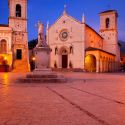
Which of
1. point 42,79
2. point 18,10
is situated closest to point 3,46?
point 18,10

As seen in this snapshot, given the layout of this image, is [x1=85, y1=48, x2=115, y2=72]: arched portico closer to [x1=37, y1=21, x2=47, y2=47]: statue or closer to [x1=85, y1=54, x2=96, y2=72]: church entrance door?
[x1=85, y1=54, x2=96, y2=72]: church entrance door

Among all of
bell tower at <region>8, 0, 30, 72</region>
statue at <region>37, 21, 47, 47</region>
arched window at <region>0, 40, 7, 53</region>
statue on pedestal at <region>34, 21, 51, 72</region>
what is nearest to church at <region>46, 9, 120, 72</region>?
bell tower at <region>8, 0, 30, 72</region>

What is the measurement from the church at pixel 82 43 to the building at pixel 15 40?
865 centimetres

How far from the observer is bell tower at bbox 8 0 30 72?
45.4 meters

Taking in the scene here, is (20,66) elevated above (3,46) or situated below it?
below

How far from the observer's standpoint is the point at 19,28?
152ft

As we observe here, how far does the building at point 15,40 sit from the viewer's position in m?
42.2

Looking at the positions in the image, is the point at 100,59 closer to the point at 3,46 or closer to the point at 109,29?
the point at 109,29

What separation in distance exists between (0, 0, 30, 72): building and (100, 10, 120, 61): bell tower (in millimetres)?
18975

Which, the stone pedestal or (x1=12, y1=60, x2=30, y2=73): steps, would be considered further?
(x1=12, y1=60, x2=30, y2=73): steps

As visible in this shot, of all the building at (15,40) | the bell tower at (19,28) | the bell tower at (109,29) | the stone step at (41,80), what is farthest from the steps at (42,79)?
the bell tower at (109,29)

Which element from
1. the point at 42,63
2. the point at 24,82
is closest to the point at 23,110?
the point at 24,82

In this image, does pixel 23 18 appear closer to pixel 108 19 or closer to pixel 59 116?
pixel 108 19

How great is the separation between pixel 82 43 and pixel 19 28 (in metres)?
11.8
